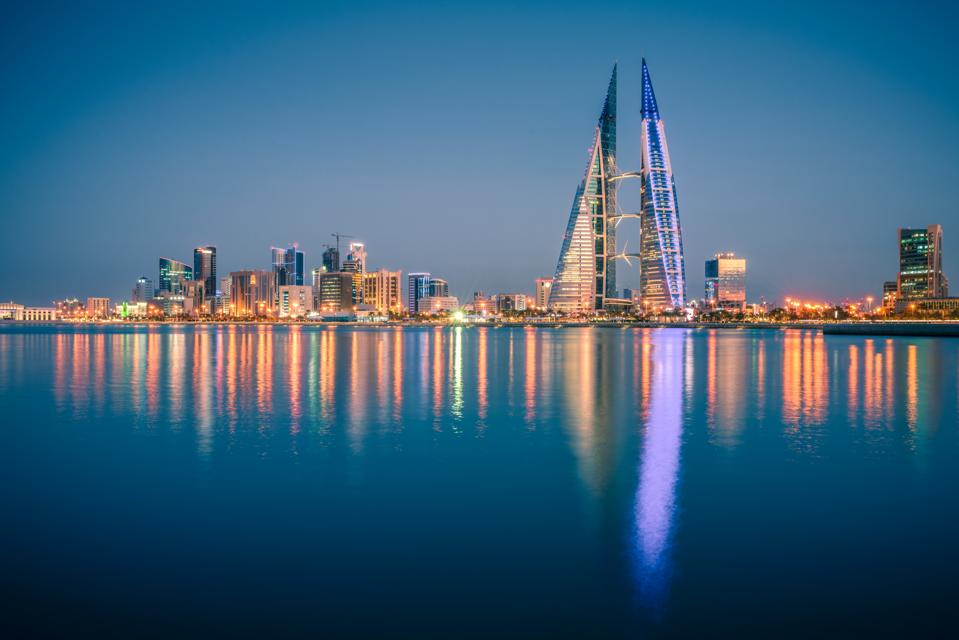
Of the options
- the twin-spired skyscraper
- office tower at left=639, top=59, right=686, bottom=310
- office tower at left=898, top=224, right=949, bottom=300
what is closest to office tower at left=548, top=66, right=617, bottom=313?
the twin-spired skyscraper

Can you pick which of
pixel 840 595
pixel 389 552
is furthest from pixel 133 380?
pixel 840 595

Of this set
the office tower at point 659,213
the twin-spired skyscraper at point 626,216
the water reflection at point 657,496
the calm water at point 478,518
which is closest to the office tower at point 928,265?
the twin-spired skyscraper at point 626,216

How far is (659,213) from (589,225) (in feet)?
63.1

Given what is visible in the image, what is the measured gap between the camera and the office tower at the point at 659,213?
175m

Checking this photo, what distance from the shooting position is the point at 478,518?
9680 millimetres

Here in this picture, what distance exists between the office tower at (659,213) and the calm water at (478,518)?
161m

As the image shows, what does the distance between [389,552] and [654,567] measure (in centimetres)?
328

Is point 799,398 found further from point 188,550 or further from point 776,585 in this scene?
point 188,550

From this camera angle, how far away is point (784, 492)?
11.2m

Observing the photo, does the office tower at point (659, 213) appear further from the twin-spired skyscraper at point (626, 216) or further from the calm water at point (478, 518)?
the calm water at point (478, 518)

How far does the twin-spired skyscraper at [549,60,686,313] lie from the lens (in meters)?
176

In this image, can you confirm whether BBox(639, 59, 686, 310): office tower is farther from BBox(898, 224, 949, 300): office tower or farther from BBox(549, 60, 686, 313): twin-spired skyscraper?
BBox(898, 224, 949, 300): office tower

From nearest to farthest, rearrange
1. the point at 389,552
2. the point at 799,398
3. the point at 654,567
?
the point at 654,567
the point at 389,552
the point at 799,398

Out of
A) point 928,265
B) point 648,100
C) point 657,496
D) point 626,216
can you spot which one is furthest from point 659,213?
point 657,496
